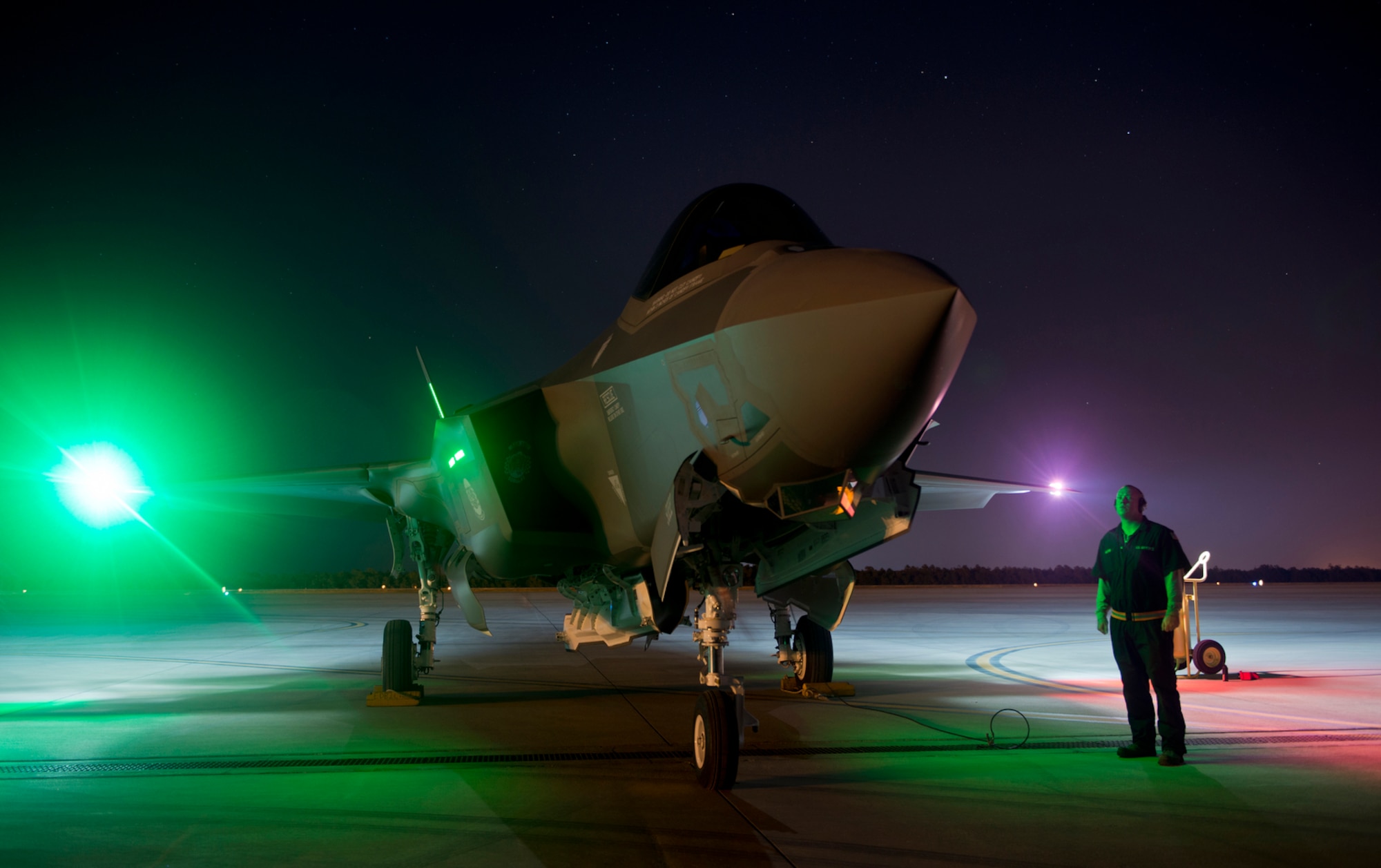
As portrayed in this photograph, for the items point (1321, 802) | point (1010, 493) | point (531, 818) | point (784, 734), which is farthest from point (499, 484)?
point (1010, 493)

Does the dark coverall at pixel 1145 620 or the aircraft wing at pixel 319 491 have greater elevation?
the aircraft wing at pixel 319 491

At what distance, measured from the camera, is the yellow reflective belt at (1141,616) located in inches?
231

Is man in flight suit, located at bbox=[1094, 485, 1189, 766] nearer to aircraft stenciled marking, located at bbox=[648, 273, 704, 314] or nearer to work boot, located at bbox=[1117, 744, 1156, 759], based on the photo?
work boot, located at bbox=[1117, 744, 1156, 759]

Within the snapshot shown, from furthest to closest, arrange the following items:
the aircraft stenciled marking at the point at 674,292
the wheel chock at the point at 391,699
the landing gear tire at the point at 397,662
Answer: the landing gear tire at the point at 397,662
the wheel chock at the point at 391,699
the aircraft stenciled marking at the point at 674,292

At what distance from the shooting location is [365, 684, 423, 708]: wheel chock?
27.9 feet

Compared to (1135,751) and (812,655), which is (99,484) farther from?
(1135,751)

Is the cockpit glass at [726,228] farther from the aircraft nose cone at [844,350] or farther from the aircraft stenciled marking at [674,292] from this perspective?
the aircraft nose cone at [844,350]

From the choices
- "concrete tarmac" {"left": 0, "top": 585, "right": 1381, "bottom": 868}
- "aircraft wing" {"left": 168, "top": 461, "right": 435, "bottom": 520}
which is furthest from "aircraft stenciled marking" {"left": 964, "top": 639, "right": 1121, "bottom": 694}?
"aircraft wing" {"left": 168, "top": 461, "right": 435, "bottom": 520}

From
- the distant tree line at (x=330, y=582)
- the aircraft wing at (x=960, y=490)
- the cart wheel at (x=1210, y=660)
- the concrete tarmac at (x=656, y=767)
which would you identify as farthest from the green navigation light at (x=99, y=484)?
the distant tree line at (x=330, y=582)

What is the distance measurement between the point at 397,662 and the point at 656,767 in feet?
13.7

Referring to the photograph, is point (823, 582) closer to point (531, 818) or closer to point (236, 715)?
point (531, 818)

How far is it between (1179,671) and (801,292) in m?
9.22

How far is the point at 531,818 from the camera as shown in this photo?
4.35 metres

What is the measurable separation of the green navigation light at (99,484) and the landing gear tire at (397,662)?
313 cm
